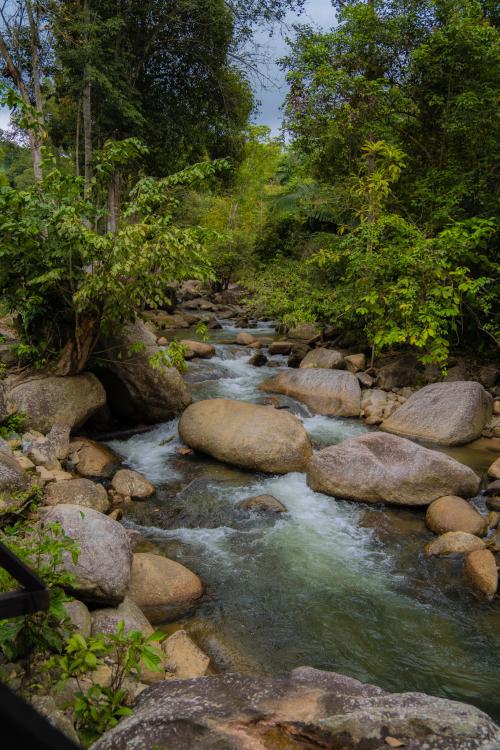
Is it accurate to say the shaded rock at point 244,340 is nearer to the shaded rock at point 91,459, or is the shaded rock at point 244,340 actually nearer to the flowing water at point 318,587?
the flowing water at point 318,587

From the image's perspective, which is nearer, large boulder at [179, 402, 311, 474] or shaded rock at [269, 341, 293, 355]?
large boulder at [179, 402, 311, 474]

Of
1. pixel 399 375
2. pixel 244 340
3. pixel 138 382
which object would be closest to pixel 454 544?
pixel 138 382

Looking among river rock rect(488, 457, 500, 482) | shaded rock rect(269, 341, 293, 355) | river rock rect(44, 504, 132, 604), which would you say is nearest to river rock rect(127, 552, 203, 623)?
river rock rect(44, 504, 132, 604)

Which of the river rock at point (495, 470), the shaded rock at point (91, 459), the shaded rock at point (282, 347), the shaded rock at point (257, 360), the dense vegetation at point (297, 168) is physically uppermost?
the dense vegetation at point (297, 168)

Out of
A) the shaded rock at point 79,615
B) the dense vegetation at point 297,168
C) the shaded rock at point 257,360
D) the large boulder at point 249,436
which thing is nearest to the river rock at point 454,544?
the large boulder at point 249,436

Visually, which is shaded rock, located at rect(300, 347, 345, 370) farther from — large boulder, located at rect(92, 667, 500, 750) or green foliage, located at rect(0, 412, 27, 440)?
large boulder, located at rect(92, 667, 500, 750)

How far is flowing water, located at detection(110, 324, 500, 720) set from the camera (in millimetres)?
4051

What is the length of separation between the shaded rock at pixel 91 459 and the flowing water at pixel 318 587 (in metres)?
0.40

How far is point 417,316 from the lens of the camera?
32.6 ft

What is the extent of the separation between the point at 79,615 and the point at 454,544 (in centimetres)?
388

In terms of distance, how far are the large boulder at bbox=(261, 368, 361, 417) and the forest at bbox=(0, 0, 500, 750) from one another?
5cm

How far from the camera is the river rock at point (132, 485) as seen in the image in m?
6.52

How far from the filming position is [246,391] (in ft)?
35.8

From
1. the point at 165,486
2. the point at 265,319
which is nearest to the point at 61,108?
the point at 265,319
